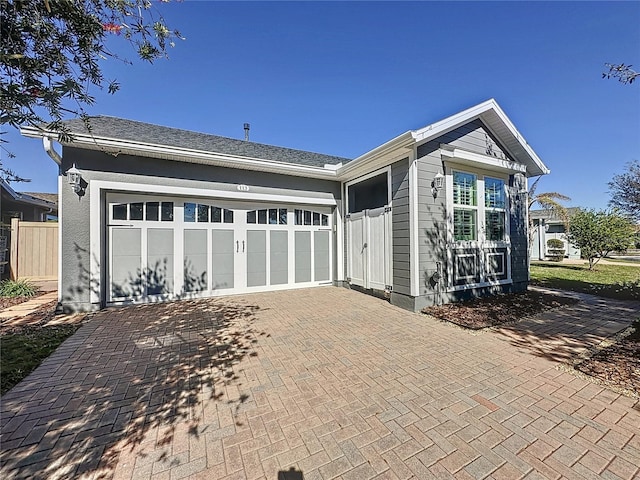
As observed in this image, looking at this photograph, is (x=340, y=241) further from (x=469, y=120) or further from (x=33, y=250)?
(x=33, y=250)

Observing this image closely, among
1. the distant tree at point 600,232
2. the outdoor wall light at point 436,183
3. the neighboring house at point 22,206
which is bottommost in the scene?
the distant tree at point 600,232

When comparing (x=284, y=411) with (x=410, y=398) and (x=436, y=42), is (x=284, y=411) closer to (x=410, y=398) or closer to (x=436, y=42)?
(x=410, y=398)

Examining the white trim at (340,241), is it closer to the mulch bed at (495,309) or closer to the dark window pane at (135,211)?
the mulch bed at (495,309)

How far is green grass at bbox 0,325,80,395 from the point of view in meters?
3.03

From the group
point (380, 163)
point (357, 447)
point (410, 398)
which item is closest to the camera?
point (357, 447)

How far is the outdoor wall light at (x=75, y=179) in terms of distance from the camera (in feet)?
17.8

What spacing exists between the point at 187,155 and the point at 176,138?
1866mm

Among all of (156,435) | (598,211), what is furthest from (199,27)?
(598,211)

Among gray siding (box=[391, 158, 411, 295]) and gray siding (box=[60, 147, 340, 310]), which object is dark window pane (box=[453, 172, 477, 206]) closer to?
gray siding (box=[391, 158, 411, 295])

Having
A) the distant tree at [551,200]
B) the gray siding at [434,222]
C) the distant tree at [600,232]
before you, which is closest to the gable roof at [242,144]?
the gray siding at [434,222]

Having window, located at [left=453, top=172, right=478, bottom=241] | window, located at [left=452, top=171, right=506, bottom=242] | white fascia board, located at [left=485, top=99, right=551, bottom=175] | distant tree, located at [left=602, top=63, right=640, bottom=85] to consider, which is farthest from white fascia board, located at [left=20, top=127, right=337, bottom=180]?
distant tree, located at [left=602, top=63, right=640, bottom=85]

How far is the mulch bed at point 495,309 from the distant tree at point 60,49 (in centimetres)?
613

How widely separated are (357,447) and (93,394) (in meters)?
2.68

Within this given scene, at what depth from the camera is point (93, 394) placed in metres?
2.66
